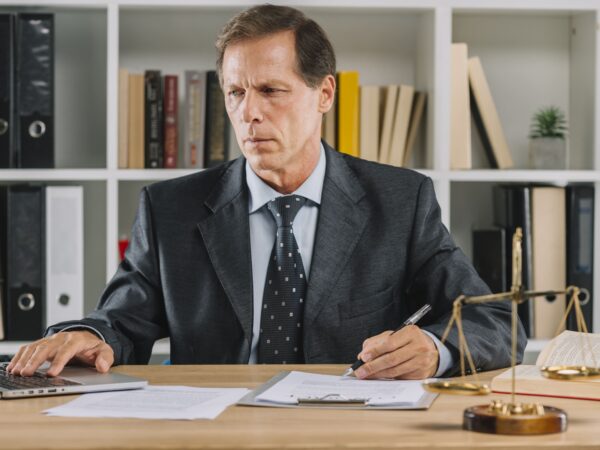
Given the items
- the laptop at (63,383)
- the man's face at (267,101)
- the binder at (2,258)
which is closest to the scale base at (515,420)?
the laptop at (63,383)

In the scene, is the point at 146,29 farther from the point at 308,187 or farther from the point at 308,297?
the point at 308,297

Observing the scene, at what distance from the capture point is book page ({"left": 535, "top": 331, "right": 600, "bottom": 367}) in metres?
1.58

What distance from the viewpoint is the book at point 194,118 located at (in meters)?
2.73

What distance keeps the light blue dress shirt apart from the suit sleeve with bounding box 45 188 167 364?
20 cm

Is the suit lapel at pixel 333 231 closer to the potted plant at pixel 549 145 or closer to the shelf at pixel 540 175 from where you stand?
the shelf at pixel 540 175

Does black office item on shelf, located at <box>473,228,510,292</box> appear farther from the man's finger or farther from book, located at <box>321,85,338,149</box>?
the man's finger

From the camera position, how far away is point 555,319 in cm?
282

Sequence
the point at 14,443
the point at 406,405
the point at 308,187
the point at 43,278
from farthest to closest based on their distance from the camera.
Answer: the point at 43,278, the point at 308,187, the point at 406,405, the point at 14,443

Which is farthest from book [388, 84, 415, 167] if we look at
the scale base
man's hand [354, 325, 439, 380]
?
the scale base

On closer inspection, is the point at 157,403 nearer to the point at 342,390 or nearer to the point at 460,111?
the point at 342,390

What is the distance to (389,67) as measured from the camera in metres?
2.97

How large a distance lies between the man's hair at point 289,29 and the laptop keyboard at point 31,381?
0.76 meters

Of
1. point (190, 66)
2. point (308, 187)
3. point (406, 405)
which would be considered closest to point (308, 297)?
point (308, 187)

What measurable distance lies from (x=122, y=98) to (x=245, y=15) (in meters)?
0.83
